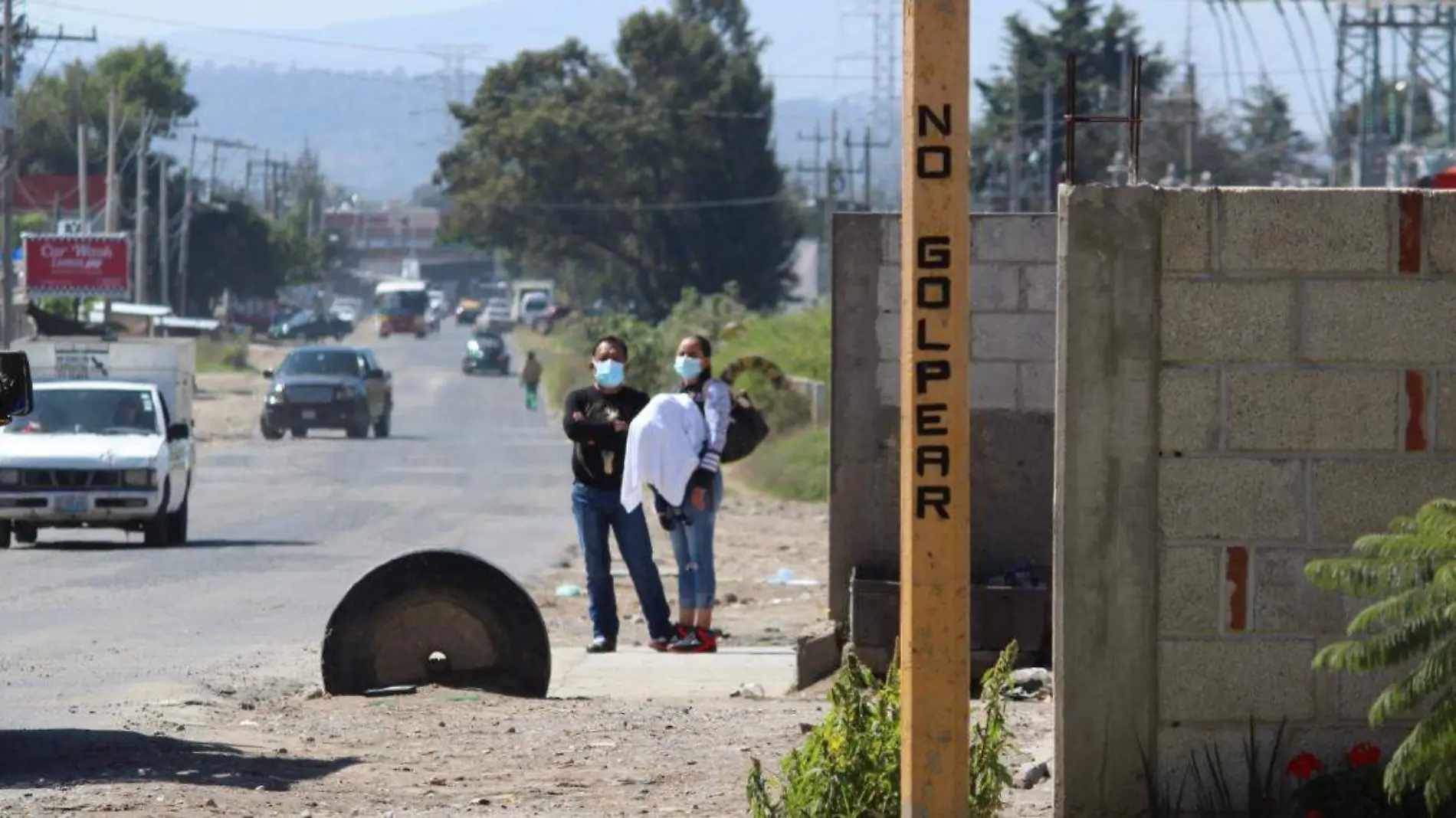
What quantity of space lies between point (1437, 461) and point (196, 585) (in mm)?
13168

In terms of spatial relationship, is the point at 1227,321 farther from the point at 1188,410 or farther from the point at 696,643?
the point at 696,643

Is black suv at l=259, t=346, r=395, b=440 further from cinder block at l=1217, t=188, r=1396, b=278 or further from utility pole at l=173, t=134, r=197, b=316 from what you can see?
utility pole at l=173, t=134, r=197, b=316

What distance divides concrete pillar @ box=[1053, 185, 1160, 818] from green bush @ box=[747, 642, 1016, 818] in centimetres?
33

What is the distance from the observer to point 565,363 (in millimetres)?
78938

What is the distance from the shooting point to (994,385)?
12703 mm

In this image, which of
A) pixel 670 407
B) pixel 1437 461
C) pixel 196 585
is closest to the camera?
pixel 1437 461

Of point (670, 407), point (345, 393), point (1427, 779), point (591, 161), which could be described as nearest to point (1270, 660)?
point (1427, 779)

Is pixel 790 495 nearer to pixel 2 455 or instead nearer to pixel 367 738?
pixel 2 455

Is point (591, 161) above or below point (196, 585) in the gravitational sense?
above

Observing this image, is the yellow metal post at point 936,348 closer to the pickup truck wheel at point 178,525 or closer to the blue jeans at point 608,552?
the blue jeans at point 608,552

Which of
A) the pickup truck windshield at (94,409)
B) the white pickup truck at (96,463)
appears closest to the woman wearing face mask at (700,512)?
the white pickup truck at (96,463)

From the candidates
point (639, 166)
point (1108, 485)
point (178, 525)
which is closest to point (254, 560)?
point (178, 525)

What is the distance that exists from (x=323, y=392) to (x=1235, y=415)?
39.7 m

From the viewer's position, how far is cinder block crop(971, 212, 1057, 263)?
12.6 meters
